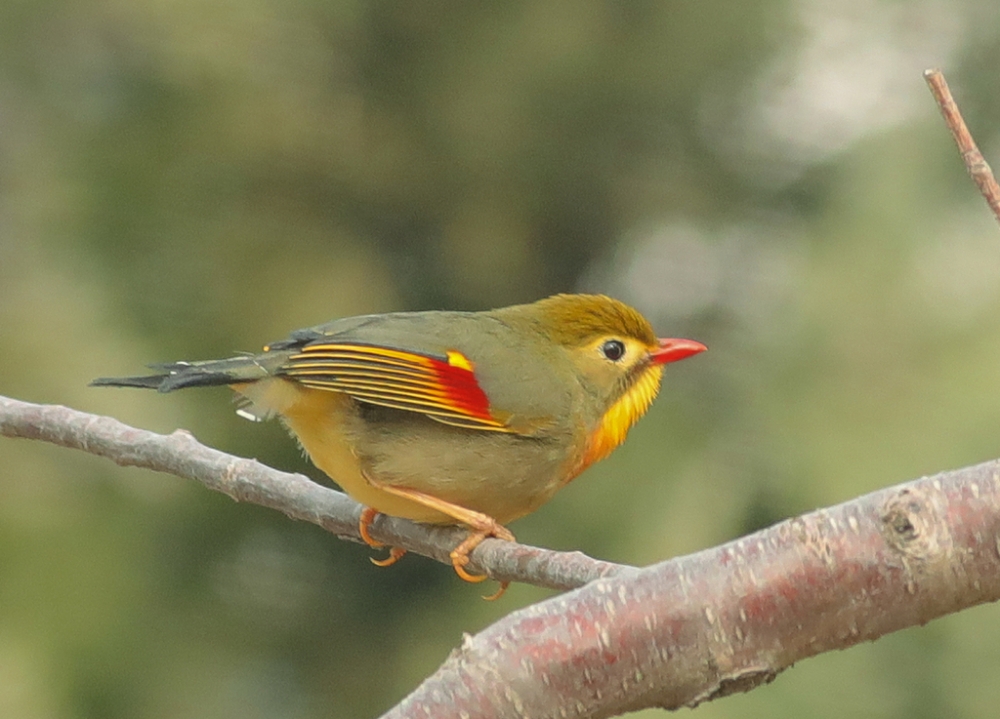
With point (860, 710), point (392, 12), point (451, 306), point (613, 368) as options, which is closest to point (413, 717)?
point (613, 368)

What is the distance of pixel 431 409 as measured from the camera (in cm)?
261

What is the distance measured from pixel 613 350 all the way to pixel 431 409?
56 centimetres

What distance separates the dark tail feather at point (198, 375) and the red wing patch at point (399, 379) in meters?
0.07

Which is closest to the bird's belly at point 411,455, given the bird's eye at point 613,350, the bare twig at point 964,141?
the bird's eye at point 613,350

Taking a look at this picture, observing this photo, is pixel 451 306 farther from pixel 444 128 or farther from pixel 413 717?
pixel 413 717

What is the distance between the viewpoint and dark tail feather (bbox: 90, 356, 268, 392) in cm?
238

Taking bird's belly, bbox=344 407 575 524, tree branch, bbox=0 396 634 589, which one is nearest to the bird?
bird's belly, bbox=344 407 575 524

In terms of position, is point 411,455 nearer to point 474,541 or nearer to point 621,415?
point 474,541

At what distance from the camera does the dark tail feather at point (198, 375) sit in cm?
238

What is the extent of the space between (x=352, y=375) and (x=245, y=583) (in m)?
2.43

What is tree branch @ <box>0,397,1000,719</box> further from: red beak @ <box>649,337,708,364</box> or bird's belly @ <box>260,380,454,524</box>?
red beak @ <box>649,337,708,364</box>

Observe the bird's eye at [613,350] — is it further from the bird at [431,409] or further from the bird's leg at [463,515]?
the bird's leg at [463,515]

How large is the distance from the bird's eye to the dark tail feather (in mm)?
812

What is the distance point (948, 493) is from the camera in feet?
3.87
